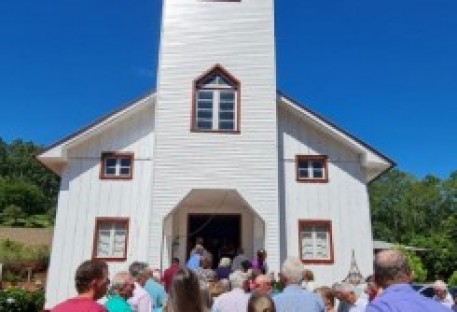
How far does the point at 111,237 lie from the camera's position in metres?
16.7

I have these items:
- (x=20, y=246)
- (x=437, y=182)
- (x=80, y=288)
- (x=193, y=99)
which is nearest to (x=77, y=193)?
(x=193, y=99)

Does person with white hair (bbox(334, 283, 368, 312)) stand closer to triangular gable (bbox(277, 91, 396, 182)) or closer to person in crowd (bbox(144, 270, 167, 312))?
person in crowd (bbox(144, 270, 167, 312))

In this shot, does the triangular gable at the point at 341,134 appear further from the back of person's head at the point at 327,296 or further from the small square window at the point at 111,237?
the back of person's head at the point at 327,296

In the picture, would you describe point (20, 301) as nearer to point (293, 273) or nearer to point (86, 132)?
point (86, 132)

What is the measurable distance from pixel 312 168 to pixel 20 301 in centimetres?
999

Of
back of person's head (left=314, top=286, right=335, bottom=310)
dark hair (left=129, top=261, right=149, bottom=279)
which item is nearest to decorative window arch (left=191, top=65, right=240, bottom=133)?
dark hair (left=129, top=261, right=149, bottom=279)

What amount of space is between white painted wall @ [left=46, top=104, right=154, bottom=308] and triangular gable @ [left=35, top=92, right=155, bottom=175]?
12.1 inches

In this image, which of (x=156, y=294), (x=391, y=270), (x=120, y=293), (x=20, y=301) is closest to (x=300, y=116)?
(x=20, y=301)

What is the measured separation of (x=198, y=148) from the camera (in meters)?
16.8

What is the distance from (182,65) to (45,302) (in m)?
8.78

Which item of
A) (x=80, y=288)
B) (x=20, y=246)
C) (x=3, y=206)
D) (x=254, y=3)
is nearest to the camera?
(x=80, y=288)

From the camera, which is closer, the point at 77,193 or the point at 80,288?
the point at 80,288

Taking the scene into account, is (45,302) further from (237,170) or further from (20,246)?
(20,246)

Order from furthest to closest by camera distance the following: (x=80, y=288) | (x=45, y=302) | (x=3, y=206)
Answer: (x=3, y=206)
(x=45, y=302)
(x=80, y=288)
